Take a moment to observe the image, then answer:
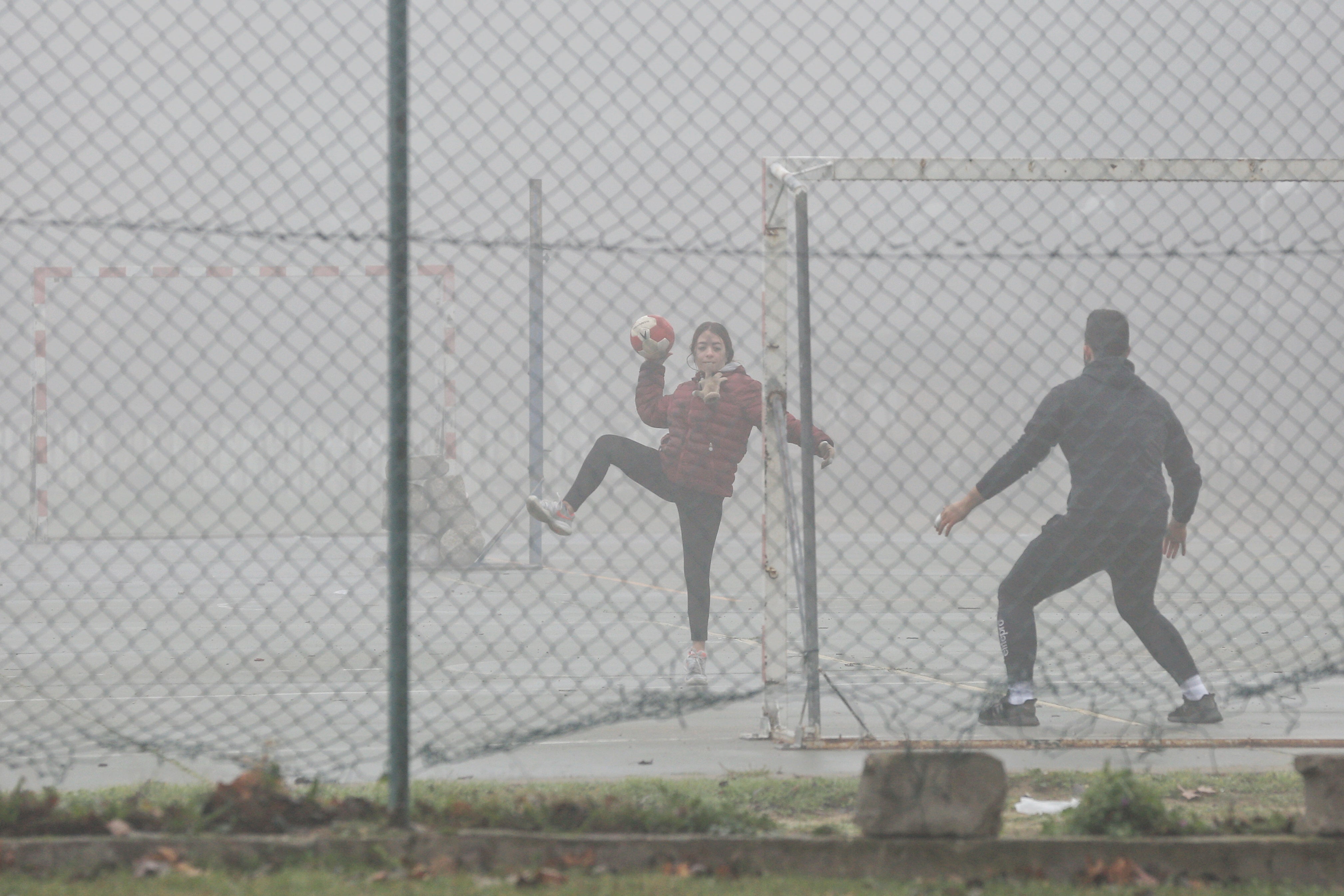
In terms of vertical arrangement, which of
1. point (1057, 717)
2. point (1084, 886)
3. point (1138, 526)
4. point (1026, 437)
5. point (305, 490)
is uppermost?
point (305, 490)

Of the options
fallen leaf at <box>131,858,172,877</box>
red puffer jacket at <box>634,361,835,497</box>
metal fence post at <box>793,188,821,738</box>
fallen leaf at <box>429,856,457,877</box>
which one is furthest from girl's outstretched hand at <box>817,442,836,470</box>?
fallen leaf at <box>131,858,172,877</box>

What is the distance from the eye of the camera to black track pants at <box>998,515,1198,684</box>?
571 cm

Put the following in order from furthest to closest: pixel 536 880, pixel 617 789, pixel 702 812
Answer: pixel 617 789, pixel 702 812, pixel 536 880

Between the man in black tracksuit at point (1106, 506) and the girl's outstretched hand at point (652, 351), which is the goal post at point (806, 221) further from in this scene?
the girl's outstretched hand at point (652, 351)

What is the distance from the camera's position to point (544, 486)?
7801mm

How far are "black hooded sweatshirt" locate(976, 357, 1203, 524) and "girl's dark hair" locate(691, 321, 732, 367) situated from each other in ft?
5.35

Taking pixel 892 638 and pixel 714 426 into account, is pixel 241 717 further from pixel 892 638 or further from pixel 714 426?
pixel 892 638

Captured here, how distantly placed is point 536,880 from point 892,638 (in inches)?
77.3

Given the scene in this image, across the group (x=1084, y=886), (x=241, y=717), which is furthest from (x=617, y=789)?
(x=241, y=717)

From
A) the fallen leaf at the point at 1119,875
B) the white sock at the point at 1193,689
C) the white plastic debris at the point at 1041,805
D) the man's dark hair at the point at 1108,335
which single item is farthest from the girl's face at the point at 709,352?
the fallen leaf at the point at 1119,875

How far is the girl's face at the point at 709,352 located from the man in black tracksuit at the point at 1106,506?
5.29 ft

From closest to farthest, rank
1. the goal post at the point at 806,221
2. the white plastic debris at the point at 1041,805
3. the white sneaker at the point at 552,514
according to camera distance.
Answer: the white plastic debris at the point at 1041,805, the goal post at the point at 806,221, the white sneaker at the point at 552,514

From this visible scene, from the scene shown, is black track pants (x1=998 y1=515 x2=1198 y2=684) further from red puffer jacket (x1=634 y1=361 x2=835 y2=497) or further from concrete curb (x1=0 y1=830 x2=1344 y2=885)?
concrete curb (x1=0 y1=830 x2=1344 y2=885)

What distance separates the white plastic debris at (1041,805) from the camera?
169 inches
